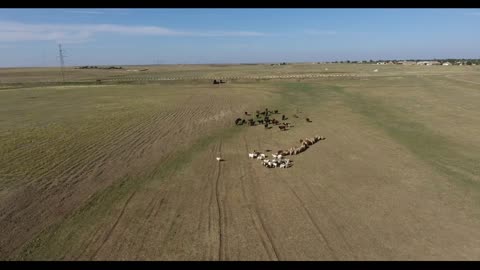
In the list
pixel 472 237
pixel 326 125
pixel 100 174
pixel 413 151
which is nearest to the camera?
pixel 472 237

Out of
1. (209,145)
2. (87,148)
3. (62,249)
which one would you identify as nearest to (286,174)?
(209,145)

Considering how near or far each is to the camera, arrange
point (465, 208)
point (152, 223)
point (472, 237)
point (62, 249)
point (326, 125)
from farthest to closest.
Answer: point (326, 125)
point (465, 208)
point (152, 223)
point (472, 237)
point (62, 249)

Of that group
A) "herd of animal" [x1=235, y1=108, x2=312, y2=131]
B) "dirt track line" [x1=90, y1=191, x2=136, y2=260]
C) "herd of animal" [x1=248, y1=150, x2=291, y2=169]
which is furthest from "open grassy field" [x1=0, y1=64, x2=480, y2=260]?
"herd of animal" [x1=235, y1=108, x2=312, y2=131]

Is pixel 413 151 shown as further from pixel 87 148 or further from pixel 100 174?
pixel 87 148

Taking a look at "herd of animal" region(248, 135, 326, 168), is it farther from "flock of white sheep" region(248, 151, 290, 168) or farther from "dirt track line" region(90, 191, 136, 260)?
"dirt track line" region(90, 191, 136, 260)

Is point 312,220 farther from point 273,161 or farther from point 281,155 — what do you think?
point 281,155

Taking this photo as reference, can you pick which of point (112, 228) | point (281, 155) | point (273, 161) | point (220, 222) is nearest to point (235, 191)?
point (220, 222)

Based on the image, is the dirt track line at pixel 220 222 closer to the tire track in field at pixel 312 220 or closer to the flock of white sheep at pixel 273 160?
the flock of white sheep at pixel 273 160

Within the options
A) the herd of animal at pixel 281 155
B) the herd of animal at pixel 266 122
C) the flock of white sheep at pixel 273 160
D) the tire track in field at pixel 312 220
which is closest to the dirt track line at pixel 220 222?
the flock of white sheep at pixel 273 160

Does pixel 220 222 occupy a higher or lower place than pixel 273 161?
lower
